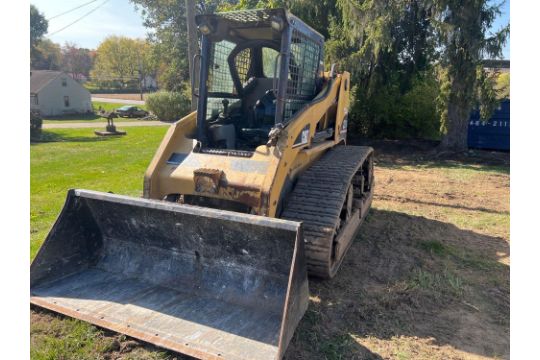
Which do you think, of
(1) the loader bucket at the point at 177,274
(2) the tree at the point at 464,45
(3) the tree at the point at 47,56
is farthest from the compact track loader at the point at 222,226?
(3) the tree at the point at 47,56

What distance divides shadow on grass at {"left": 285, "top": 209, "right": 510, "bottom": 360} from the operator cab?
1.78 meters

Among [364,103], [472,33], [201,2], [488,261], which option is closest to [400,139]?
[364,103]

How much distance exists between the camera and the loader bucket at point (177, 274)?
281 cm

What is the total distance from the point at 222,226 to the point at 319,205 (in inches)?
40.3

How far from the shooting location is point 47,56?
66.2 m

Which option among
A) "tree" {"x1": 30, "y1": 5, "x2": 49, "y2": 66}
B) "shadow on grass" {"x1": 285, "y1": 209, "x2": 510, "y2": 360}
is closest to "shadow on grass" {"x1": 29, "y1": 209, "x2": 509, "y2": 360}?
"shadow on grass" {"x1": 285, "y1": 209, "x2": 510, "y2": 360}

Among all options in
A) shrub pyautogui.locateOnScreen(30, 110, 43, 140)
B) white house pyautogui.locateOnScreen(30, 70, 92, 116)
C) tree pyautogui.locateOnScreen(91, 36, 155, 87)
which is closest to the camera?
shrub pyautogui.locateOnScreen(30, 110, 43, 140)

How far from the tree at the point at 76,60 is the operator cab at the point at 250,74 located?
2964 inches

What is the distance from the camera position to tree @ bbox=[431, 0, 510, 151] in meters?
10.5

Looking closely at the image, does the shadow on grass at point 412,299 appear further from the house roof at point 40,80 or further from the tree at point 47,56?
the tree at point 47,56

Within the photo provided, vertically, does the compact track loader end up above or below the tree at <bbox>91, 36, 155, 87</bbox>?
below

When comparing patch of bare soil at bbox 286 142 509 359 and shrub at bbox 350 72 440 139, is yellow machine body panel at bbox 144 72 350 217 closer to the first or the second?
patch of bare soil at bbox 286 142 509 359

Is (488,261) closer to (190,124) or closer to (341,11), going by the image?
(190,124)

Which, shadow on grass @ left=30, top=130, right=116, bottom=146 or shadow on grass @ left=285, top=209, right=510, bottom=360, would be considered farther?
shadow on grass @ left=30, top=130, right=116, bottom=146
